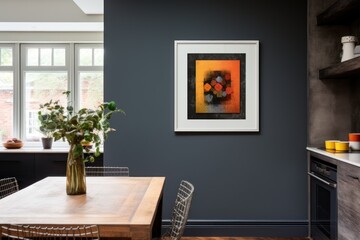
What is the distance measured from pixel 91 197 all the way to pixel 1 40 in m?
3.96

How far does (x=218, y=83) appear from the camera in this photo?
341cm

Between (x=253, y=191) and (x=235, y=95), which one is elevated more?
(x=235, y=95)

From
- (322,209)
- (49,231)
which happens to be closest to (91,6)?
(322,209)

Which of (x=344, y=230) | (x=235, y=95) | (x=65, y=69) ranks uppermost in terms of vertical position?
(x=65, y=69)

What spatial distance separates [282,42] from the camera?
11.3 feet

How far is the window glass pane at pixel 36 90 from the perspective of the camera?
523 centimetres

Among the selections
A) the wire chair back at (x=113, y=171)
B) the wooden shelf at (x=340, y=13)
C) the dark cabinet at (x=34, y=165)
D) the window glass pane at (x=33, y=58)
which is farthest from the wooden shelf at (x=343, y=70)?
the window glass pane at (x=33, y=58)

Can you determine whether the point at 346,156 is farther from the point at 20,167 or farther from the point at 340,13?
the point at 20,167

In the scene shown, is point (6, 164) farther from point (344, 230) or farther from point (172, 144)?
point (344, 230)

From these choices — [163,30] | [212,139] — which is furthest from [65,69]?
[212,139]

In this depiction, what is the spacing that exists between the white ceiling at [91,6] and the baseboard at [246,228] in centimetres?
248

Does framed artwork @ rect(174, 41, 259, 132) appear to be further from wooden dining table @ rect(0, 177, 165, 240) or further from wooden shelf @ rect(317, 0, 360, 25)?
wooden dining table @ rect(0, 177, 165, 240)

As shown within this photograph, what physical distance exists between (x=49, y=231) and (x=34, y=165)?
10.8ft

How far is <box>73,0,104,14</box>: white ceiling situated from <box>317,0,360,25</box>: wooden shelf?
2.29 meters
